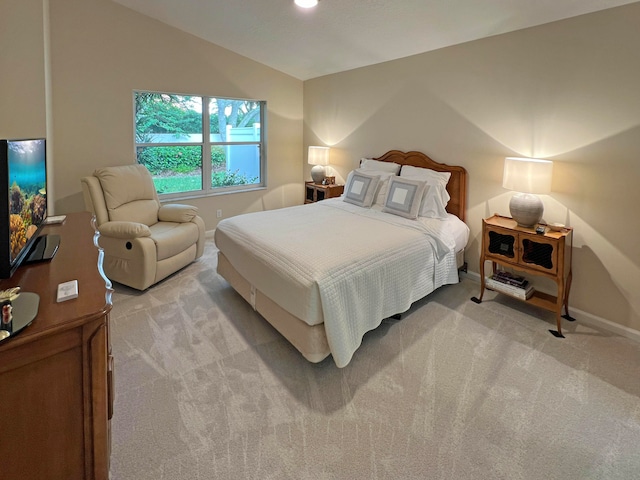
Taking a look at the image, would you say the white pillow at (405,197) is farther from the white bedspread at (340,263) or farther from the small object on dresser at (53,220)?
the small object on dresser at (53,220)

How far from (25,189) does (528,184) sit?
10.5 feet

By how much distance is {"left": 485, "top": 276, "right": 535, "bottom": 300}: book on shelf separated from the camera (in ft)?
9.71

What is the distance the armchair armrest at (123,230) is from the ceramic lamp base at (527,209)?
3.16m

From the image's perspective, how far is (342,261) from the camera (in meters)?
2.35

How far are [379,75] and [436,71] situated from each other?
826 millimetres

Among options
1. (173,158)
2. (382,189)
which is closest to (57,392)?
(382,189)

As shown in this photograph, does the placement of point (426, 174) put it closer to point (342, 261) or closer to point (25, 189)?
point (342, 261)

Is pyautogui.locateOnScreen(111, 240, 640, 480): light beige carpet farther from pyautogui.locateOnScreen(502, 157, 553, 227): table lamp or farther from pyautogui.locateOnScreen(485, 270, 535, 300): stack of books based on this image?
pyautogui.locateOnScreen(502, 157, 553, 227): table lamp

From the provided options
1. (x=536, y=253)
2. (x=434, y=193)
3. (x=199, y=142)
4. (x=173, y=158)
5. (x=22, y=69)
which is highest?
(x=22, y=69)

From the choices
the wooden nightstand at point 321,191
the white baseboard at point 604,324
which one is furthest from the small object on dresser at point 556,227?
the wooden nightstand at point 321,191

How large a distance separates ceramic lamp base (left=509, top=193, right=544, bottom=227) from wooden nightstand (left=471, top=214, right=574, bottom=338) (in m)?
0.07

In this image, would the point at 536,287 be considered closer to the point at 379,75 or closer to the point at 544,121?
the point at 544,121

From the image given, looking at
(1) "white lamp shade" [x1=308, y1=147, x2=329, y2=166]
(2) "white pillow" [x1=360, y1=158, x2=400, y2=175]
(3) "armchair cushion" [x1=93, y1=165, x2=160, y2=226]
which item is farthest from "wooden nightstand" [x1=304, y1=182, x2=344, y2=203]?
(3) "armchair cushion" [x1=93, y1=165, x2=160, y2=226]

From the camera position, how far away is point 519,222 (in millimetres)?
2938
